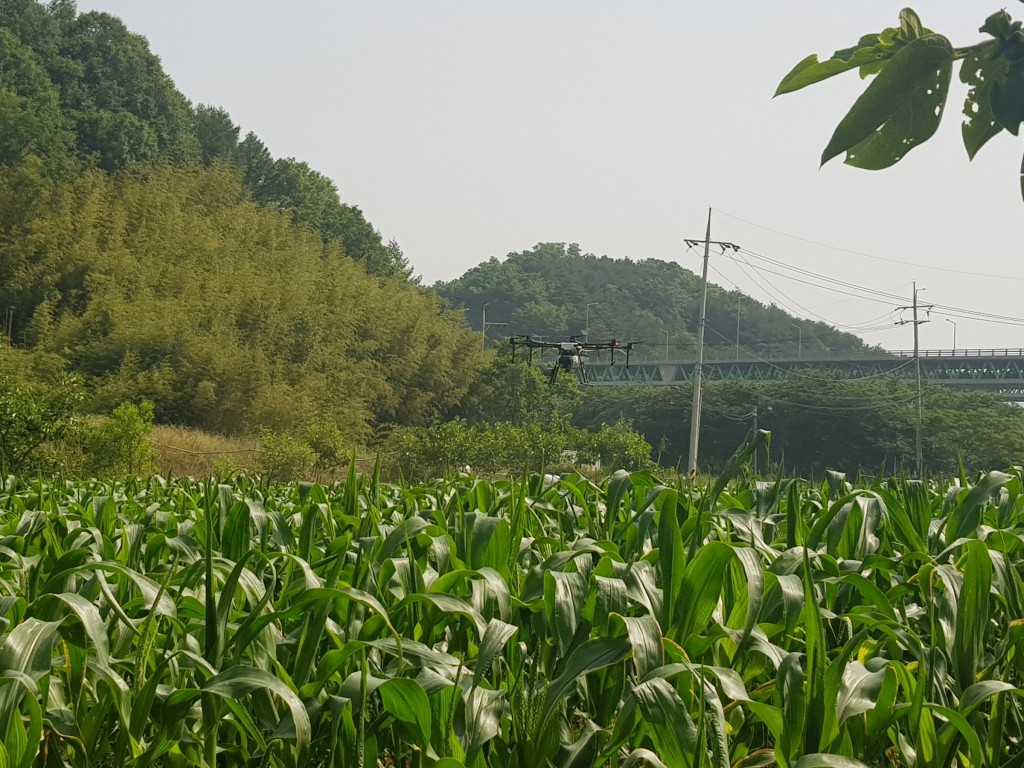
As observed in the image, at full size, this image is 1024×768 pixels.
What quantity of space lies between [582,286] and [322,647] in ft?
288

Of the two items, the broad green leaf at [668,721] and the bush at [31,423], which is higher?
the broad green leaf at [668,721]

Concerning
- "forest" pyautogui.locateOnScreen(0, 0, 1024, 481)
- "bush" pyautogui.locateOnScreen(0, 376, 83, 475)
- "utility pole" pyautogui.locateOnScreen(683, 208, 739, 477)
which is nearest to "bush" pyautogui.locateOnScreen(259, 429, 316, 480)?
"forest" pyautogui.locateOnScreen(0, 0, 1024, 481)

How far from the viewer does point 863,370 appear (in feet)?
176

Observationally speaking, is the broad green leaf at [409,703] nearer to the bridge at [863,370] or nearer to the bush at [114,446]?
the bush at [114,446]

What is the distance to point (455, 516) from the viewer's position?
1916 millimetres

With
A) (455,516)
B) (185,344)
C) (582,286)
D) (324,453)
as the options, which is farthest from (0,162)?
(582,286)

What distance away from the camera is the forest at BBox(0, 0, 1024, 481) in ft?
95.2

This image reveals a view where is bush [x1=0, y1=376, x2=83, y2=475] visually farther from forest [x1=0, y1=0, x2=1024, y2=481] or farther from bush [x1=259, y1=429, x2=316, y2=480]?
bush [x1=259, y1=429, x2=316, y2=480]

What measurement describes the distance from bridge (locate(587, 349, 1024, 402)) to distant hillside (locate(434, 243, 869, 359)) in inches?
701

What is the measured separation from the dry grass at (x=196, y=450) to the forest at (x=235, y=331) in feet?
3.16

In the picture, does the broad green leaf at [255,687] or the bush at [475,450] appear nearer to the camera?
the broad green leaf at [255,687]

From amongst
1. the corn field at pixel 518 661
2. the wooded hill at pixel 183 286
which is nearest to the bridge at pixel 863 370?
the wooded hill at pixel 183 286

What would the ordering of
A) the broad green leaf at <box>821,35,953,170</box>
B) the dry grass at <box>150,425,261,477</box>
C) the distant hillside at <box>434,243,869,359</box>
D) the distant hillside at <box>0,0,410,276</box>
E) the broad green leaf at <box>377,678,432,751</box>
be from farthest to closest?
the distant hillside at <box>434,243,869,359</box>
the distant hillside at <box>0,0,410,276</box>
the dry grass at <box>150,425,261,477</box>
the broad green leaf at <box>377,678,432,751</box>
the broad green leaf at <box>821,35,953,170</box>

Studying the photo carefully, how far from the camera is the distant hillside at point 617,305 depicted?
3157 inches
